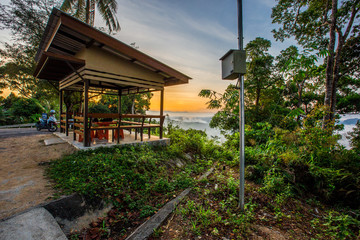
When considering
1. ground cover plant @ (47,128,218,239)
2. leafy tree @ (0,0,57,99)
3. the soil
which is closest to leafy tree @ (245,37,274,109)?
ground cover plant @ (47,128,218,239)

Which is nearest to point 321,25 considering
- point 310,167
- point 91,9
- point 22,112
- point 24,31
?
point 310,167

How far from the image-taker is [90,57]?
4.90m

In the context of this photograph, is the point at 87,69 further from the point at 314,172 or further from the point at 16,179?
the point at 314,172

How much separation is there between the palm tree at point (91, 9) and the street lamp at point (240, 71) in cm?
1307

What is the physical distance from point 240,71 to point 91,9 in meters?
14.9

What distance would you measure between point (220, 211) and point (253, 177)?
2336 mm

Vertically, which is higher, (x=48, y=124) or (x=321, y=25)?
(x=321, y=25)

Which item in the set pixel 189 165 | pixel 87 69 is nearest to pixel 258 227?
pixel 189 165

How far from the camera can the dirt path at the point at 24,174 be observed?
2.44m

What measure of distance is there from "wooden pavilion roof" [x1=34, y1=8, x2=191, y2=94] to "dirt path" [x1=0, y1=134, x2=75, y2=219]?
268cm

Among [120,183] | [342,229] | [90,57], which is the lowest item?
[342,229]

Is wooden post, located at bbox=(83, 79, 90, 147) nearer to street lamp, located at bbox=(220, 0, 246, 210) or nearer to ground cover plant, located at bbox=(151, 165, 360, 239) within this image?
ground cover plant, located at bbox=(151, 165, 360, 239)

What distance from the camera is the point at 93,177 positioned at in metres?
3.28

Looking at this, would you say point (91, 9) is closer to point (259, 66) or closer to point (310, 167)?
point (259, 66)
